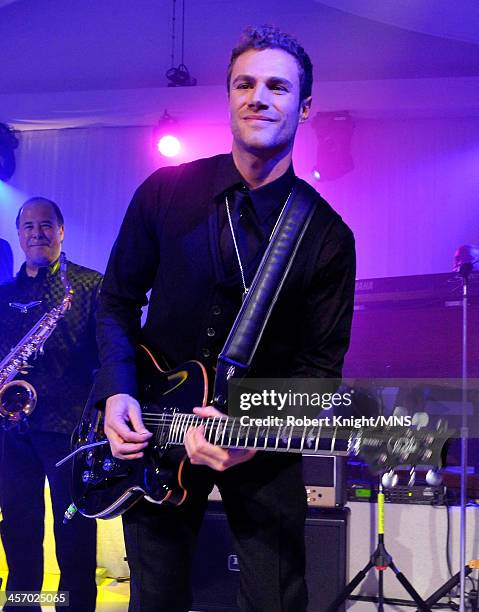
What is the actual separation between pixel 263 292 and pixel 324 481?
6.77ft

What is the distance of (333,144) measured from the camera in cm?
576

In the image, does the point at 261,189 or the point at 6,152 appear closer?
the point at 261,189

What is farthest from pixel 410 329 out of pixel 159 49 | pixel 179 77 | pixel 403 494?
pixel 159 49

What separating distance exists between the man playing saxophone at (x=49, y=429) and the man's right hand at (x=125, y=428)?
1554mm

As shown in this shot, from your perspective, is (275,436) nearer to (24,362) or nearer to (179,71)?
(24,362)

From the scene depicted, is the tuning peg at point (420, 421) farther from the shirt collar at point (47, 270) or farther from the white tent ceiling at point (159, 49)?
the white tent ceiling at point (159, 49)

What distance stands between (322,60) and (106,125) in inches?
76.5

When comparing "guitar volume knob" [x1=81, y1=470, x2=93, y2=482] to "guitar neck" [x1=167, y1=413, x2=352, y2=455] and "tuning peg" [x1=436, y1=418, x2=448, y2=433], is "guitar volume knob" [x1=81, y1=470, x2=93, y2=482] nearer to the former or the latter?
"guitar neck" [x1=167, y1=413, x2=352, y2=455]

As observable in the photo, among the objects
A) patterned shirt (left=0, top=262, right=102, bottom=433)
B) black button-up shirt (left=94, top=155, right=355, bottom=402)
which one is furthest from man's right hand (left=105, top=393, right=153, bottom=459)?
patterned shirt (left=0, top=262, right=102, bottom=433)

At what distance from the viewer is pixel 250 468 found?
1.71 meters

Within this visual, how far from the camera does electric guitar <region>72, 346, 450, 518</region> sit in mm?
1521

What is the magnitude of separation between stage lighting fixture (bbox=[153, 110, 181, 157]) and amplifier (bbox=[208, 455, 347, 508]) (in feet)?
10.4

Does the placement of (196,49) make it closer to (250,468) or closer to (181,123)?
(181,123)

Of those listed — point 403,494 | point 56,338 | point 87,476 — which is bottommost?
point 403,494
